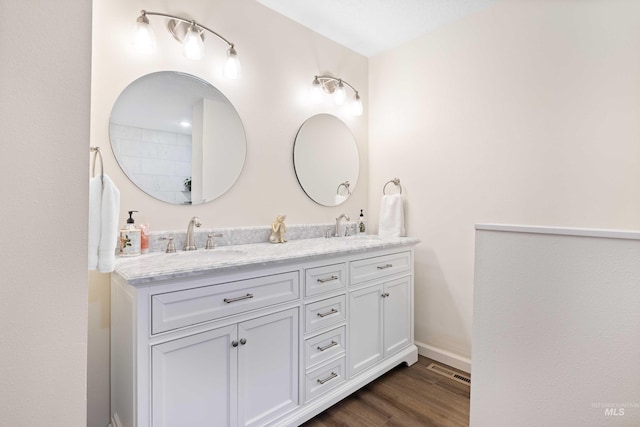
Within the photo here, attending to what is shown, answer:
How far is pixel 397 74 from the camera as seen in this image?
257 cm

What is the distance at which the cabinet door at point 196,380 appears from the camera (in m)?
1.13

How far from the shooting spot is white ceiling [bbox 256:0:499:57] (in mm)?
2033

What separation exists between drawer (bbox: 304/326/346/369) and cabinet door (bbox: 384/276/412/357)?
43cm

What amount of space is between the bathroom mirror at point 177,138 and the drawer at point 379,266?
36.7 inches

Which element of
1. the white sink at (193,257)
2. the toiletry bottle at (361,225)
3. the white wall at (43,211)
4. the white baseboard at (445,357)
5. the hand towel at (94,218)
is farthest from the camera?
the toiletry bottle at (361,225)

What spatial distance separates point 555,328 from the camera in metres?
0.94

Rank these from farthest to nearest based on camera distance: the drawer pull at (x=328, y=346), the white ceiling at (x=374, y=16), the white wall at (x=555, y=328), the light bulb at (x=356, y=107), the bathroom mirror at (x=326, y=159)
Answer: the light bulb at (x=356, y=107) < the bathroom mirror at (x=326, y=159) < the white ceiling at (x=374, y=16) < the drawer pull at (x=328, y=346) < the white wall at (x=555, y=328)

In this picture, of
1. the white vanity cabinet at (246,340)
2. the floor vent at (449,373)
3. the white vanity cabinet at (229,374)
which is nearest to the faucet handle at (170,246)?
the white vanity cabinet at (246,340)

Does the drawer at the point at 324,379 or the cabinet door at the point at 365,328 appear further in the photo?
the cabinet door at the point at 365,328

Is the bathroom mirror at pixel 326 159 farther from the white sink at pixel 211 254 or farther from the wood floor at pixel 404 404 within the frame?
the wood floor at pixel 404 404

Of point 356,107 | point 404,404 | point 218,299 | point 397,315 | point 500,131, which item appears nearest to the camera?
point 218,299

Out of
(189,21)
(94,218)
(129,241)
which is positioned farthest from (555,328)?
(189,21)

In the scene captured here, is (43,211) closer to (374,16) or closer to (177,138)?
(177,138)

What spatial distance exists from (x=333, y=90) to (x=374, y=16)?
1.90 feet
